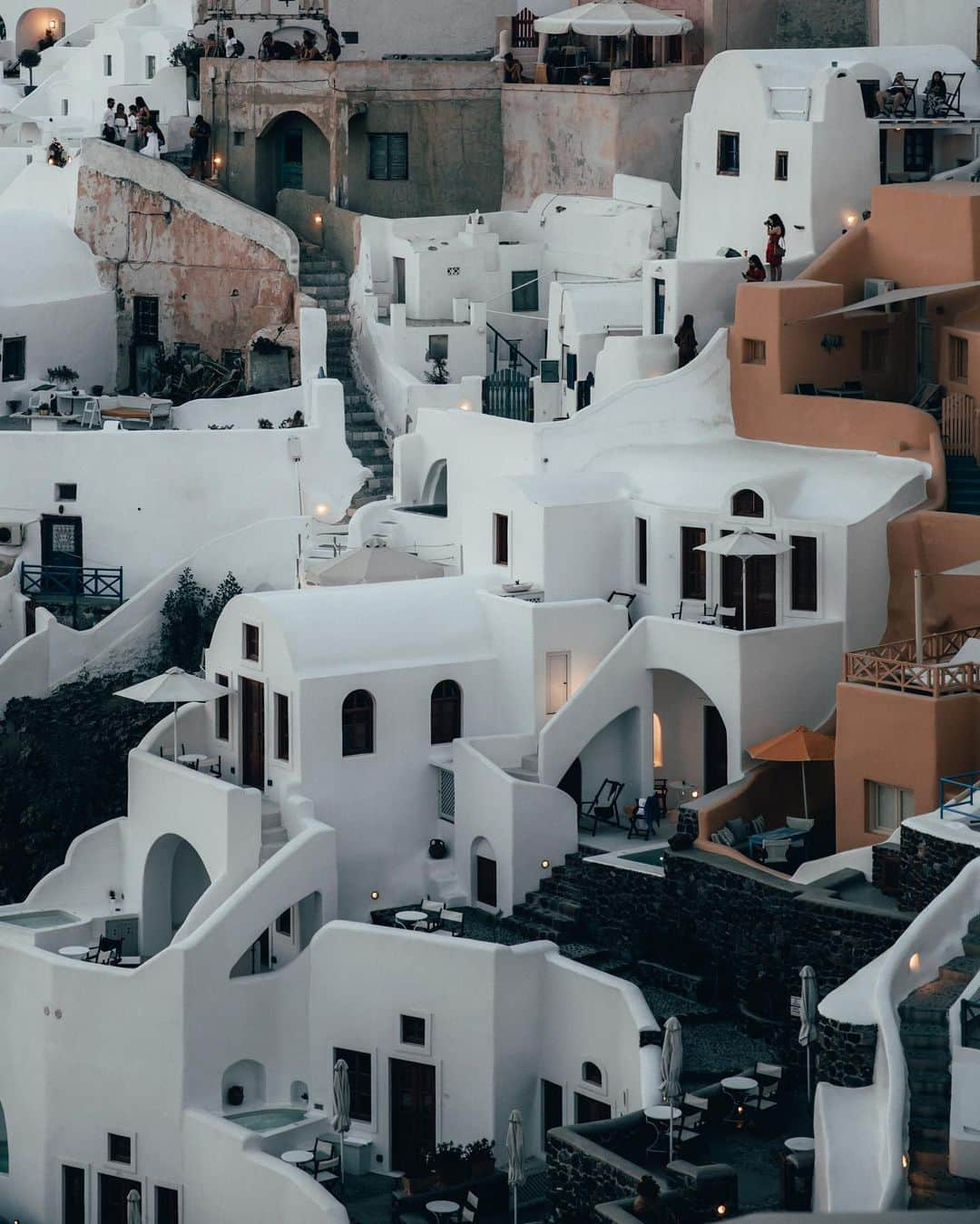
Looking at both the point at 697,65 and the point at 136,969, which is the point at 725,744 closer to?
the point at 136,969

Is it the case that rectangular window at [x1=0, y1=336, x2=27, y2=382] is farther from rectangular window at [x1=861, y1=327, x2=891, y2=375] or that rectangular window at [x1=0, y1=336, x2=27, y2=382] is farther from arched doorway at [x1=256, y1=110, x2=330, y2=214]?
rectangular window at [x1=861, y1=327, x2=891, y2=375]

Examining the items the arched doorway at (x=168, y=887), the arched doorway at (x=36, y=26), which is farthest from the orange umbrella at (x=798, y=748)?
the arched doorway at (x=36, y=26)

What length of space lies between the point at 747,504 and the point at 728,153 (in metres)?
9.08

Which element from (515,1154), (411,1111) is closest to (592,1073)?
(515,1154)

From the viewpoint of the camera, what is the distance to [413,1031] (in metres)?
52.8

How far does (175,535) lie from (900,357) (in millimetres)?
13952

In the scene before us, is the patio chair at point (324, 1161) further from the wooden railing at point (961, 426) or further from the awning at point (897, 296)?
the awning at point (897, 296)

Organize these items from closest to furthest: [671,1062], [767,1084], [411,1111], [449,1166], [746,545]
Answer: [671,1062] → [767,1084] → [449,1166] → [411,1111] → [746,545]

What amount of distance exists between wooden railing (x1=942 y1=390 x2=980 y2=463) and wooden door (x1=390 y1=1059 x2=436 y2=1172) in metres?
13.5

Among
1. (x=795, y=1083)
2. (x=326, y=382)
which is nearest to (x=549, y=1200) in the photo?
(x=795, y=1083)

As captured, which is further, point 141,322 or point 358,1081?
point 141,322

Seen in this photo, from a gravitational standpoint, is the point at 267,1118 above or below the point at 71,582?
below

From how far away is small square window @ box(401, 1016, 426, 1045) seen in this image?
52.6 metres

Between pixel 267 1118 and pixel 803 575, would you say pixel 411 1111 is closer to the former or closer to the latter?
pixel 267 1118
